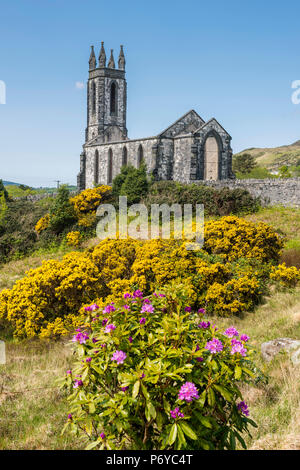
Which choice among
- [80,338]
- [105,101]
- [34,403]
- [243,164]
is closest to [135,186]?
[105,101]

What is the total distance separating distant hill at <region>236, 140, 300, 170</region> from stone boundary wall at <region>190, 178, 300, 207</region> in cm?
7911

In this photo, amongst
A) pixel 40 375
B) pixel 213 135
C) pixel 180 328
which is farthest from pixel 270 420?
pixel 213 135

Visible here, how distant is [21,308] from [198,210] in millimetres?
17272

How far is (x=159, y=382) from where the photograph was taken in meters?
3.34

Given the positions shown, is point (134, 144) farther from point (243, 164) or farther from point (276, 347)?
point (243, 164)

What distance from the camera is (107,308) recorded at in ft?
12.8

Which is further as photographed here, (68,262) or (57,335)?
(68,262)

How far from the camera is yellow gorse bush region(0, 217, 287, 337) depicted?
36.8 ft

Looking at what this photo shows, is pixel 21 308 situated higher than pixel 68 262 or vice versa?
pixel 68 262

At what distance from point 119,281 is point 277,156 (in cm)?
11631

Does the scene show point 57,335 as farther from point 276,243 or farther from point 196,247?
point 276,243

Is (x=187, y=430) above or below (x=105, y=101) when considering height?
below

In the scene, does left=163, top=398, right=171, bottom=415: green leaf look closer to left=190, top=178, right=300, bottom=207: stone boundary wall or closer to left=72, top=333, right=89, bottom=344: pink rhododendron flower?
left=72, top=333, right=89, bottom=344: pink rhododendron flower

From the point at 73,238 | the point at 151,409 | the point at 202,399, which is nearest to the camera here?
the point at 151,409
